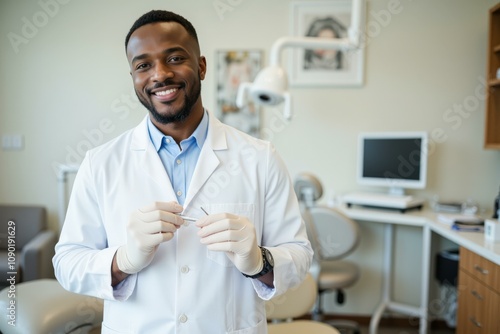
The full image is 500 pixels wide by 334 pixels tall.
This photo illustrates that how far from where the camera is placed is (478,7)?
264cm

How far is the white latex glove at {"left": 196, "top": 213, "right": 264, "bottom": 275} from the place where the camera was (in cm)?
82

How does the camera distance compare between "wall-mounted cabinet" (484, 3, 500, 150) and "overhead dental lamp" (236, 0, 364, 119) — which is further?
"wall-mounted cabinet" (484, 3, 500, 150)

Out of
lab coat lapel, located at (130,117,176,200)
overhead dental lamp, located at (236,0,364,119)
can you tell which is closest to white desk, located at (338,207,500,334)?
overhead dental lamp, located at (236,0,364,119)

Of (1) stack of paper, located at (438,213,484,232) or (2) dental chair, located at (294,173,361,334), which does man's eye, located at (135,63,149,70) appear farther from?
(1) stack of paper, located at (438,213,484,232)

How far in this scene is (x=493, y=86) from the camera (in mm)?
2490

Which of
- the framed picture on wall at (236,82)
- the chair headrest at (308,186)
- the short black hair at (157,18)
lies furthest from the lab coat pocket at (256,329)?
the framed picture on wall at (236,82)

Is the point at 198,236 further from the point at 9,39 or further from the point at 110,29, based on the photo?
the point at 9,39

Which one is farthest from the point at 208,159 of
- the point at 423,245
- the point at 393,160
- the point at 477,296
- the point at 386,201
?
the point at 423,245

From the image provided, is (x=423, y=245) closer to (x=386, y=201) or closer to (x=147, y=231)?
(x=386, y=201)

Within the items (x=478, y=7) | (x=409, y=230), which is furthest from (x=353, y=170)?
(x=478, y=7)

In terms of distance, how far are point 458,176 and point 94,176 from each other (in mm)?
2605

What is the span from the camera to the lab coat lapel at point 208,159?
93cm

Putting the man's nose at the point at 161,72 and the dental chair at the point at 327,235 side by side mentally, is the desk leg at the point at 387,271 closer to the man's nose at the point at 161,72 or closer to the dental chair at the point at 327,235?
the dental chair at the point at 327,235

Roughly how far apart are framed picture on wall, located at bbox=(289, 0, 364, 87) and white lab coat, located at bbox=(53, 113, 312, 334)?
1907 millimetres
